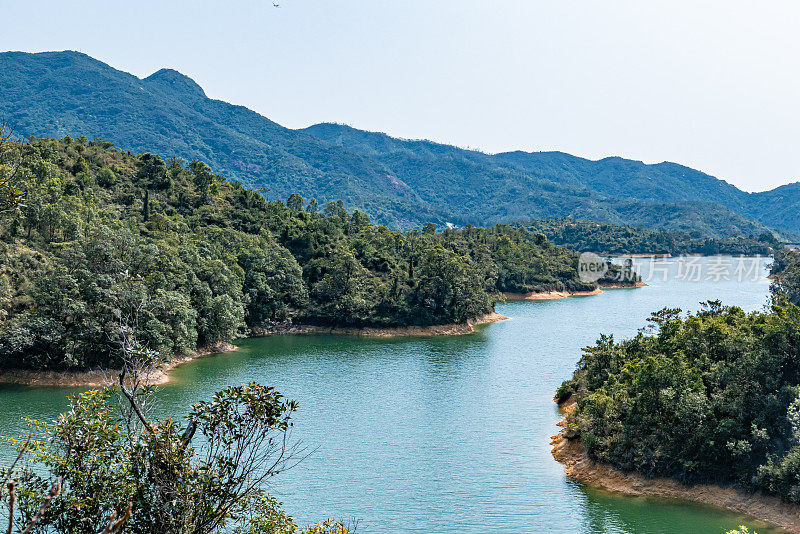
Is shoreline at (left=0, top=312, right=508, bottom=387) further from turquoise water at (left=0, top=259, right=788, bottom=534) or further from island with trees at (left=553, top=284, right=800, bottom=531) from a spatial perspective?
island with trees at (left=553, top=284, right=800, bottom=531)

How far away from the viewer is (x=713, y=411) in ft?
69.7

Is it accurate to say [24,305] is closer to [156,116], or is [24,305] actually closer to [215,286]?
[215,286]

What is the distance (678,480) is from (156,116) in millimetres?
195582

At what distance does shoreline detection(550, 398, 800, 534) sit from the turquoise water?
Answer: 0.42 meters

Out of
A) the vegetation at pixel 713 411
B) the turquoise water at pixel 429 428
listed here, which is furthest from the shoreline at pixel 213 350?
the vegetation at pixel 713 411

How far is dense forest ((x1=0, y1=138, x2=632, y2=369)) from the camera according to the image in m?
33.3

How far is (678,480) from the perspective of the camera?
69.8 feet

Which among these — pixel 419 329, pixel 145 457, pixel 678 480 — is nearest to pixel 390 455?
pixel 678 480

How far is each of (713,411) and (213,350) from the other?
3167cm

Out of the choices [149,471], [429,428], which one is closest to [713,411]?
[429,428]

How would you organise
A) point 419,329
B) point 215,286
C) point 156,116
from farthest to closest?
1. point 156,116
2. point 419,329
3. point 215,286

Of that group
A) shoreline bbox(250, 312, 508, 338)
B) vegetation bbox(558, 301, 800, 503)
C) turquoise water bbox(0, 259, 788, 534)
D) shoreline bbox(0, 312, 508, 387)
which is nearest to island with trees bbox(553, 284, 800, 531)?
vegetation bbox(558, 301, 800, 503)

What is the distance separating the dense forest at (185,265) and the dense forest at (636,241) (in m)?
61.4

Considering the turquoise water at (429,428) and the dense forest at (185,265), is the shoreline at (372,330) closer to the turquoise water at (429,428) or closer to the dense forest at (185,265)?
the dense forest at (185,265)
